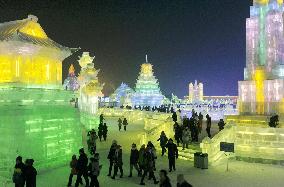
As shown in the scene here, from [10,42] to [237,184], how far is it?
1199 centimetres

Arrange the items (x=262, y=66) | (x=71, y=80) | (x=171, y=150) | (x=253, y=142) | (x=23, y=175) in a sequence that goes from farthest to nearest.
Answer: (x=71, y=80) → (x=262, y=66) → (x=253, y=142) → (x=171, y=150) → (x=23, y=175)

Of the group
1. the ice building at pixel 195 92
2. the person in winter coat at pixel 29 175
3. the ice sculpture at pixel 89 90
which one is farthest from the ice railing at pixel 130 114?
the ice building at pixel 195 92

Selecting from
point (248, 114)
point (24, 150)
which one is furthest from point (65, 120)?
point (248, 114)

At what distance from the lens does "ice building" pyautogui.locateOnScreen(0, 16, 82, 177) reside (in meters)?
14.7

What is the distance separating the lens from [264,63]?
30312 millimetres

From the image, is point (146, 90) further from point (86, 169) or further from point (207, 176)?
point (86, 169)

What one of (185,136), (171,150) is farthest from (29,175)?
(185,136)

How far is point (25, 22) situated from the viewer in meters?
17.5

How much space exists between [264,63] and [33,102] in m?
22.0

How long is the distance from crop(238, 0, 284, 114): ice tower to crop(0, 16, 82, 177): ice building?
17834 mm

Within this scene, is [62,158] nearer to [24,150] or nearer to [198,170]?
[24,150]

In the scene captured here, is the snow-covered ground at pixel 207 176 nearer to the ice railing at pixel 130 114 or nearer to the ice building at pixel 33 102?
the ice building at pixel 33 102

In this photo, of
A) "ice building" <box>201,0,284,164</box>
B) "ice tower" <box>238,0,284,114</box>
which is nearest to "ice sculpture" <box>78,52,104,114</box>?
"ice building" <box>201,0,284,164</box>

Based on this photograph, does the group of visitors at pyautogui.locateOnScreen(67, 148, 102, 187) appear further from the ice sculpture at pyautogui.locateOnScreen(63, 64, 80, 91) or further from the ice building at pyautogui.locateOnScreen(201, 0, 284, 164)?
the ice sculpture at pyautogui.locateOnScreen(63, 64, 80, 91)
